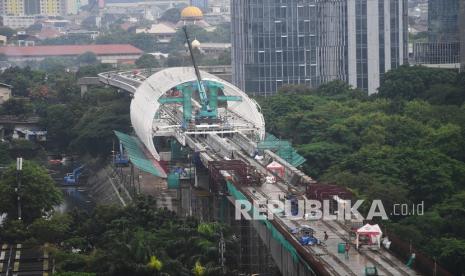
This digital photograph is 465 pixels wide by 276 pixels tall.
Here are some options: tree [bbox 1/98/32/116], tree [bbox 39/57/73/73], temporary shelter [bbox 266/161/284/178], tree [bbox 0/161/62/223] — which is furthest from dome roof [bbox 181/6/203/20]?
temporary shelter [bbox 266/161/284/178]

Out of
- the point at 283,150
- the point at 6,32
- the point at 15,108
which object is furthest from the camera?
the point at 6,32

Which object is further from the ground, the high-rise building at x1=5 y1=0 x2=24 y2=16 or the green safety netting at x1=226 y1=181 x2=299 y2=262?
the high-rise building at x1=5 y1=0 x2=24 y2=16

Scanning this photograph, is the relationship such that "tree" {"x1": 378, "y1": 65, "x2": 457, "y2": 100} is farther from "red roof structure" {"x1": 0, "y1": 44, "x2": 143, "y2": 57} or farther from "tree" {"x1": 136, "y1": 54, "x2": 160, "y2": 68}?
"red roof structure" {"x1": 0, "y1": 44, "x2": 143, "y2": 57}

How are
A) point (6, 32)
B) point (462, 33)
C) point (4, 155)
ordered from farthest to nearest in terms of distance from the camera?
1. point (6, 32)
2. point (462, 33)
3. point (4, 155)

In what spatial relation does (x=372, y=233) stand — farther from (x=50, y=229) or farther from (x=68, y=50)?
(x=68, y=50)

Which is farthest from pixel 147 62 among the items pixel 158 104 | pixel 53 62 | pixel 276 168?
pixel 276 168
